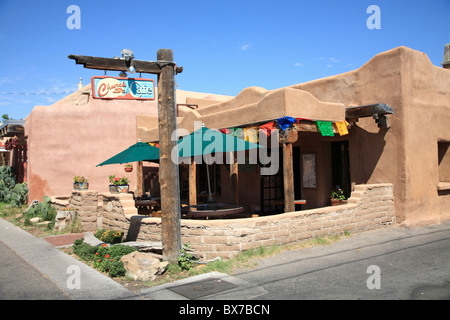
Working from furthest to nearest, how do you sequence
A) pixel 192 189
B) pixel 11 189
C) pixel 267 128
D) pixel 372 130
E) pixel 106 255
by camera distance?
pixel 11 189, pixel 372 130, pixel 192 189, pixel 267 128, pixel 106 255

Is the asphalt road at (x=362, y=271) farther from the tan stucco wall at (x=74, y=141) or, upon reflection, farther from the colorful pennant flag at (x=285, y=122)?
the tan stucco wall at (x=74, y=141)

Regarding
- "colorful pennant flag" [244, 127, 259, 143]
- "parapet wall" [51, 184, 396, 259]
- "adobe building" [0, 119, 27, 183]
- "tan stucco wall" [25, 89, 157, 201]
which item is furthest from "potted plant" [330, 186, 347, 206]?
"adobe building" [0, 119, 27, 183]

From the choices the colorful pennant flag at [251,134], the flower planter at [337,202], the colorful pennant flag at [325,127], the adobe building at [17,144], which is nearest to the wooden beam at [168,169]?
the colorful pennant flag at [251,134]

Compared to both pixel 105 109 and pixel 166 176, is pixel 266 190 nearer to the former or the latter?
pixel 166 176

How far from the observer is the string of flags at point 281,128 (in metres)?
9.14

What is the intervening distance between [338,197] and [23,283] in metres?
8.79

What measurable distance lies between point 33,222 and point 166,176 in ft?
26.1

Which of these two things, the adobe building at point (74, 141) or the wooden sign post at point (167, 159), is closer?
the wooden sign post at point (167, 159)

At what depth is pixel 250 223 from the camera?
24.2ft

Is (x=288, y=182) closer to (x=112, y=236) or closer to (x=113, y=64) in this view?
(x=112, y=236)

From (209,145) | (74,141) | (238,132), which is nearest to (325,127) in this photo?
(238,132)

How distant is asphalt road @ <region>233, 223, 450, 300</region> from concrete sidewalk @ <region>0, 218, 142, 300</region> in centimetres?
205

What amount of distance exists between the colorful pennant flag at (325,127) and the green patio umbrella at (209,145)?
2.00 metres
